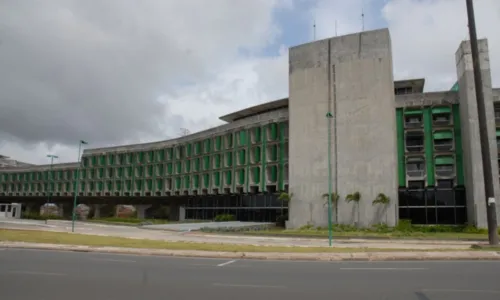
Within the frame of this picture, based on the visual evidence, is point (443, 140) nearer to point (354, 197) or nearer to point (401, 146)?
point (401, 146)

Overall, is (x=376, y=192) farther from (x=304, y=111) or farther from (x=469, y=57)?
(x=469, y=57)

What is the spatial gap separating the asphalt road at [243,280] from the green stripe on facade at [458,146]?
94.9ft

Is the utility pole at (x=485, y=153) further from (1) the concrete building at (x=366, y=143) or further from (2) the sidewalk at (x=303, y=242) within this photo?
(1) the concrete building at (x=366, y=143)

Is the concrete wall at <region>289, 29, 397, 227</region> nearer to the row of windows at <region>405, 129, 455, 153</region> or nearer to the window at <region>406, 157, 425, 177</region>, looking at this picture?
the window at <region>406, 157, 425, 177</region>

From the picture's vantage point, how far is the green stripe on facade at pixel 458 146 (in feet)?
137

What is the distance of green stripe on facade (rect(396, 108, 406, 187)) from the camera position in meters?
43.3

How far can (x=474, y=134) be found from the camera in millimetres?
39281

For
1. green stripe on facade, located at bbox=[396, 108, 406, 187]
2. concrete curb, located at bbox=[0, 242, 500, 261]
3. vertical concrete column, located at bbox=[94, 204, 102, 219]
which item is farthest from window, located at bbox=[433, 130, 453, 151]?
vertical concrete column, located at bbox=[94, 204, 102, 219]

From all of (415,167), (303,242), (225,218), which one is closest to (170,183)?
(225,218)

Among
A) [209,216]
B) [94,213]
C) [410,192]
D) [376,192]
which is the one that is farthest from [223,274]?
[94,213]

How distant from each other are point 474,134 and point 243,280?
3595 centimetres

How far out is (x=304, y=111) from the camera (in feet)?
154

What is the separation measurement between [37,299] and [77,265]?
6023 millimetres

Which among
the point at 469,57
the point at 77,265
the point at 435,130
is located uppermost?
the point at 469,57
